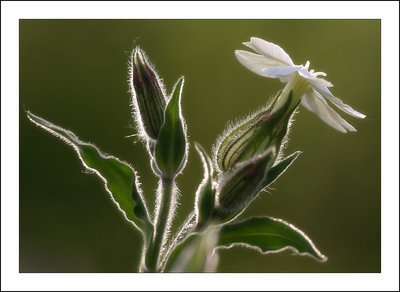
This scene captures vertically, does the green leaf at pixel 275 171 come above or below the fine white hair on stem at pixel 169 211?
above

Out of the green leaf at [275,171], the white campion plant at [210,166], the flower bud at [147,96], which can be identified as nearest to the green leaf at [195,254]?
the white campion plant at [210,166]

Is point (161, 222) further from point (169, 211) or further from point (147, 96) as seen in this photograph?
point (147, 96)

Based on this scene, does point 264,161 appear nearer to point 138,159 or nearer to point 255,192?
point 255,192

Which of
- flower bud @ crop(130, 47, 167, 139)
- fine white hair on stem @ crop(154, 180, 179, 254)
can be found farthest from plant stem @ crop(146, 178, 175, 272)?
flower bud @ crop(130, 47, 167, 139)

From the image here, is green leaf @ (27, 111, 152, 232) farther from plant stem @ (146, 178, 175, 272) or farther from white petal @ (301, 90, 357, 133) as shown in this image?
white petal @ (301, 90, 357, 133)

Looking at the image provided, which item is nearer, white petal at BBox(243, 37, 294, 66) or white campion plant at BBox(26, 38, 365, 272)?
white campion plant at BBox(26, 38, 365, 272)

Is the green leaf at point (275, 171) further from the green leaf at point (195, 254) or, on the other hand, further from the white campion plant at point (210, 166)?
the green leaf at point (195, 254)

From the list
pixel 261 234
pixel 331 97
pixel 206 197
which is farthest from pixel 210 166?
pixel 331 97
